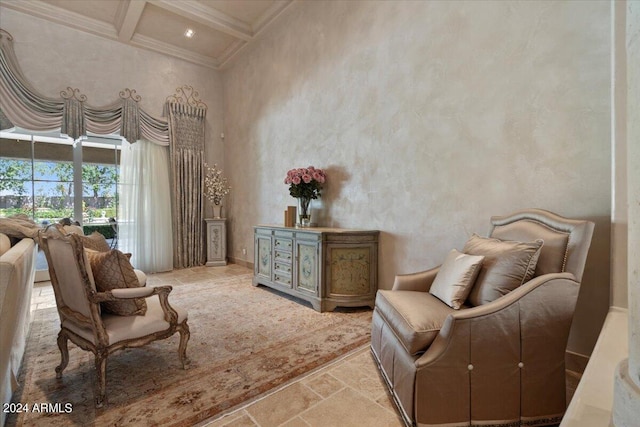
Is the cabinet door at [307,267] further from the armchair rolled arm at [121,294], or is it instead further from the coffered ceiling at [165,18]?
the coffered ceiling at [165,18]

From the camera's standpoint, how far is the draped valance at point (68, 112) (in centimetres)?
404

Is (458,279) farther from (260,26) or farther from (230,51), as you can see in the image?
(230,51)

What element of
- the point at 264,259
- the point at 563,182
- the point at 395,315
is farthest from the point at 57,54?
the point at 563,182

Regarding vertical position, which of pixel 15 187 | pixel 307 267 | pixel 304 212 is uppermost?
pixel 15 187

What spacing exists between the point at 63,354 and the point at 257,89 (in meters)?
4.48

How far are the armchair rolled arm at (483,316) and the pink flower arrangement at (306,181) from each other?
8.52 ft

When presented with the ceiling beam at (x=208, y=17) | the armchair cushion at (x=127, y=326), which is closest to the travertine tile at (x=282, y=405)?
the armchair cushion at (x=127, y=326)

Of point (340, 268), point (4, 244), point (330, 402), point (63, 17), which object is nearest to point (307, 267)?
point (340, 268)

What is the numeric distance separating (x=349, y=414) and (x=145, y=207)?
493cm

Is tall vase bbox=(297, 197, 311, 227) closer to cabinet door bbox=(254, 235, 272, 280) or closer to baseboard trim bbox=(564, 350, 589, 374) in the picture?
cabinet door bbox=(254, 235, 272, 280)

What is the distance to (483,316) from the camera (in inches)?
57.3

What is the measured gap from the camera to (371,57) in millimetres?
3391

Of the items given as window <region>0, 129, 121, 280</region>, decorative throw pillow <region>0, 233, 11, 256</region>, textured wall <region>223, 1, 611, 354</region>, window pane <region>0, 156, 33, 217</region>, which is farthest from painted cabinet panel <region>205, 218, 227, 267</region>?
decorative throw pillow <region>0, 233, 11, 256</region>

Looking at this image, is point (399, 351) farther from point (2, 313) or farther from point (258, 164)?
point (258, 164)
